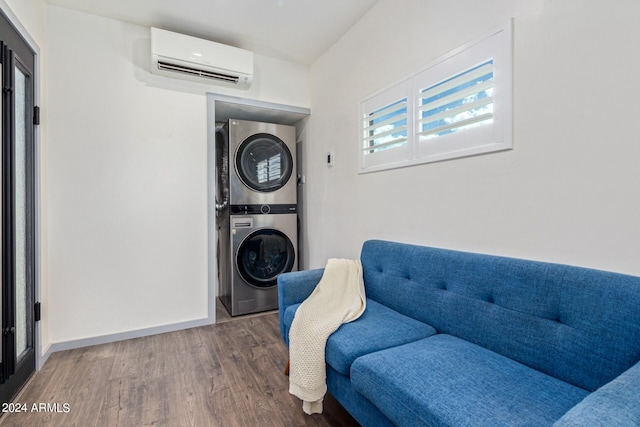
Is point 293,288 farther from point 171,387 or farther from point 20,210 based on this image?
point 20,210

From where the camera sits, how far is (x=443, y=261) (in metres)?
1.66

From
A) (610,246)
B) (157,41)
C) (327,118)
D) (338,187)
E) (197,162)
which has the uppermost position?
(157,41)

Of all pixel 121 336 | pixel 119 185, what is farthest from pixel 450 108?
pixel 121 336

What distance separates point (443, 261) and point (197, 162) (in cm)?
220

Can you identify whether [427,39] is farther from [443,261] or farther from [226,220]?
[226,220]

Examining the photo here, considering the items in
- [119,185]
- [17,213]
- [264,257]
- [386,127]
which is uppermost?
[386,127]

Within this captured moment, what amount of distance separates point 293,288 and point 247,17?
6.91 feet

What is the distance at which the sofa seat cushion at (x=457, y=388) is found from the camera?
92cm

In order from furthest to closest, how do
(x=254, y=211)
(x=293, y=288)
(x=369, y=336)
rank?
(x=254, y=211) → (x=293, y=288) → (x=369, y=336)

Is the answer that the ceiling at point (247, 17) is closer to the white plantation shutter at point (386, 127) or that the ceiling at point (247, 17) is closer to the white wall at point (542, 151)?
the white wall at point (542, 151)

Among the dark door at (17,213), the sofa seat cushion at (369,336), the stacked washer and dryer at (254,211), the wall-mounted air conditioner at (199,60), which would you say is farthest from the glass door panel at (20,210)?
the sofa seat cushion at (369,336)

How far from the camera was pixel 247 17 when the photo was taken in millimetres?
2490

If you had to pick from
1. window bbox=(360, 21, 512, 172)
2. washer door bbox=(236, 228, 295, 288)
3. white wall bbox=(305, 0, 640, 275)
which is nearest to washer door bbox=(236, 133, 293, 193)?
washer door bbox=(236, 228, 295, 288)

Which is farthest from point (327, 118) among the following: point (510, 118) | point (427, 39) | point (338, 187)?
point (510, 118)
